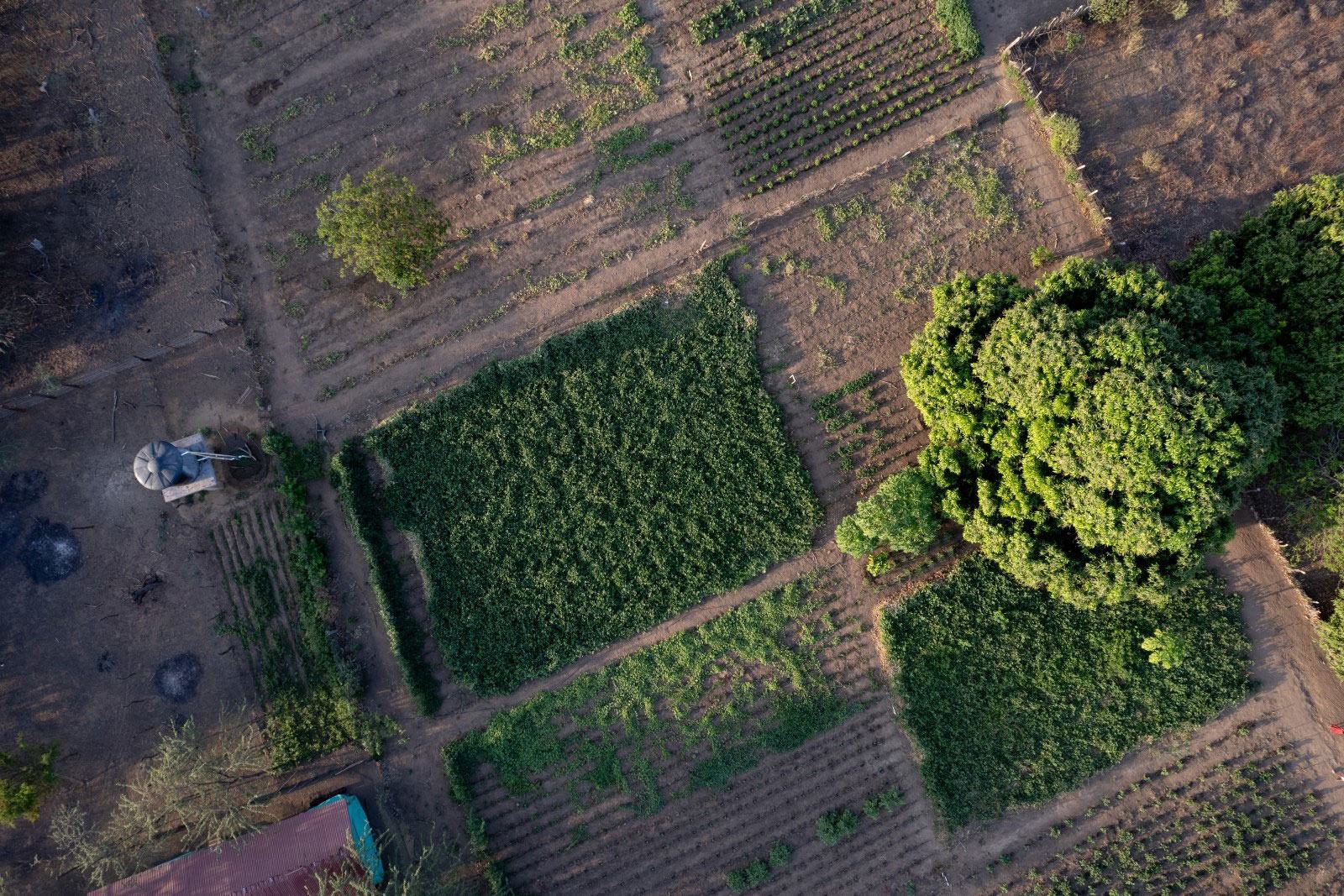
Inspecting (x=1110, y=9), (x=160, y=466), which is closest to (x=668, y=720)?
(x=160, y=466)

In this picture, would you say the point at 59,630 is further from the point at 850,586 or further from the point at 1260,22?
the point at 1260,22

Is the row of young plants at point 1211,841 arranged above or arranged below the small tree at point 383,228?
below

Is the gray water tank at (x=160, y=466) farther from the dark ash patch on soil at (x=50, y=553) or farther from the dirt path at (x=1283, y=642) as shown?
the dirt path at (x=1283, y=642)

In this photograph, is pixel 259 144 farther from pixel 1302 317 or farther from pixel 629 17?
pixel 1302 317

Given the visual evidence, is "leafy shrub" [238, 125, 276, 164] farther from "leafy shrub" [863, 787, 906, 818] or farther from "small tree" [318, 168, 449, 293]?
"leafy shrub" [863, 787, 906, 818]

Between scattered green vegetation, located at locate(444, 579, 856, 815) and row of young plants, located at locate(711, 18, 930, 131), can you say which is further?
row of young plants, located at locate(711, 18, 930, 131)

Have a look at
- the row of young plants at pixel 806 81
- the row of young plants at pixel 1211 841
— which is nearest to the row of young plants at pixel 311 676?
the row of young plants at pixel 806 81

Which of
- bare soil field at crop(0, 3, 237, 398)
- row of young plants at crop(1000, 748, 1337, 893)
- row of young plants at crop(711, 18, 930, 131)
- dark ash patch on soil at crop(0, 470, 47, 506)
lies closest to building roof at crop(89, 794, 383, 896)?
dark ash patch on soil at crop(0, 470, 47, 506)
